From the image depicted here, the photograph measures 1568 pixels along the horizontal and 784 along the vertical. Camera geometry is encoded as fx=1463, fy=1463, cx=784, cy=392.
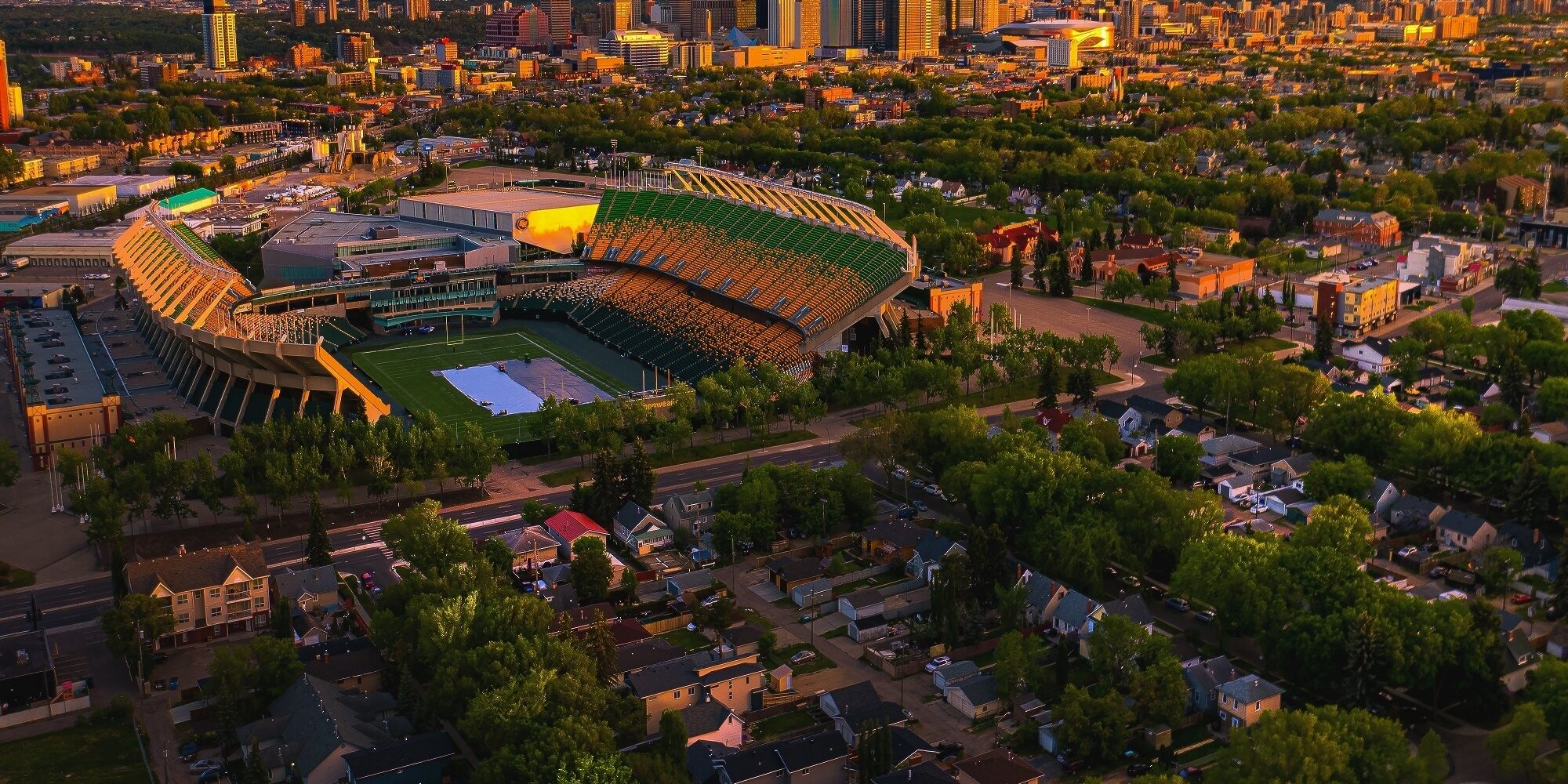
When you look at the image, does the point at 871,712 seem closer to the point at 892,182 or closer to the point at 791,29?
the point at 892,182

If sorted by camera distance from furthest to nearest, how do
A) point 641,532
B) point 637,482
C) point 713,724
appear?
point 637,482, point 641,532, point 713,724

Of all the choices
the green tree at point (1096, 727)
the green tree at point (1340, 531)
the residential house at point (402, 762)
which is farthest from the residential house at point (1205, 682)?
the residential house at point (402, 762)

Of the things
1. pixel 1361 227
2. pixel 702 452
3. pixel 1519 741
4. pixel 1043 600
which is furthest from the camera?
pixel 1361 227

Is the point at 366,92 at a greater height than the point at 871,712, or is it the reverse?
the point at 366,92

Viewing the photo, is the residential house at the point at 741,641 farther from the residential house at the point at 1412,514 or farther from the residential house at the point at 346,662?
the residential house at the point at 1412,514

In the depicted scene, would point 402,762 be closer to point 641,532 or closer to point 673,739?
point 673,739

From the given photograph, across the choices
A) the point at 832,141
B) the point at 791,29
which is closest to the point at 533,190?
the point at 832,141

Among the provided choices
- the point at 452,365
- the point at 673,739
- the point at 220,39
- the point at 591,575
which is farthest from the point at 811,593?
the point at 220,39
